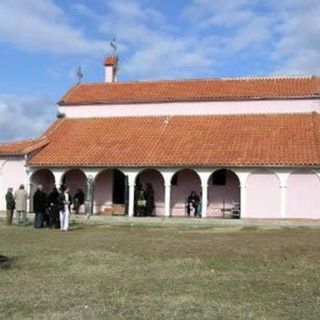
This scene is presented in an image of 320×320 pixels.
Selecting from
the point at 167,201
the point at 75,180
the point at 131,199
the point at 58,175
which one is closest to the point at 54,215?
the point at 131,199

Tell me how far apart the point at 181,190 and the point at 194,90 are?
267 inches

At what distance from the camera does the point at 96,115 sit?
3966 cm

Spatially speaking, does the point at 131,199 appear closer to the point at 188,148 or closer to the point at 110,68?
the point at 188,148

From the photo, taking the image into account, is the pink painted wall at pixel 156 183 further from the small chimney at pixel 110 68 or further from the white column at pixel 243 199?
the small chimney at pixel 110 68

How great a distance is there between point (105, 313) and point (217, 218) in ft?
75.5

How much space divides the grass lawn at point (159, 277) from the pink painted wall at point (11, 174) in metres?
14.8

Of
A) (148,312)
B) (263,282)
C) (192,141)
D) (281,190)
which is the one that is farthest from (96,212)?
(148,312)

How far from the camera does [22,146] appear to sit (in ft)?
120

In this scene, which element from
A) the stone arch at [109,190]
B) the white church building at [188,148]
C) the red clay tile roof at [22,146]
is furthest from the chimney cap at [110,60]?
the stone arch at [109,190]

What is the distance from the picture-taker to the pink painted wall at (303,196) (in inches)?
1243

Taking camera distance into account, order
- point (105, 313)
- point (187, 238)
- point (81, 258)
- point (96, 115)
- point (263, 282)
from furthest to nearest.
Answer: point (96, 115) < point (187, 238) < point (81, 258) < point (263, 282) < point (105, 313)

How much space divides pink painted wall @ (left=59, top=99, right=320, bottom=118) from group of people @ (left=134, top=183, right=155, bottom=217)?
17.6 ft

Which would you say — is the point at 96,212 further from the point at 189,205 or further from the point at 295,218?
the point at 295,218

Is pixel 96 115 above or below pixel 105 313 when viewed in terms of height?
above
